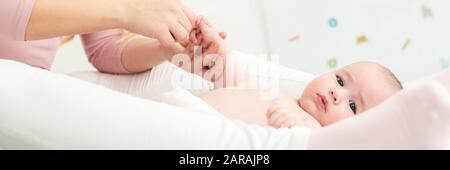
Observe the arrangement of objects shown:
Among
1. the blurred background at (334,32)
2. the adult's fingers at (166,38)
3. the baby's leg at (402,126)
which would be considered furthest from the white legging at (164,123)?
the blurred background at (334,32)

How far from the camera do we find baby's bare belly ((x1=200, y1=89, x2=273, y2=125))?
0.93 metres

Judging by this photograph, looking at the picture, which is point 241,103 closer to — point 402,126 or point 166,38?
point 166,38

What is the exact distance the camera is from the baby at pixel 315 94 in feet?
3.17

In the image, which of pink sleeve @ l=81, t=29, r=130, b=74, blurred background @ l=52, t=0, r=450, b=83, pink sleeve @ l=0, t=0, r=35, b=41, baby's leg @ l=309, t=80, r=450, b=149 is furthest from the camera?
blurred background @ l=52, t=0, r=450, b=83

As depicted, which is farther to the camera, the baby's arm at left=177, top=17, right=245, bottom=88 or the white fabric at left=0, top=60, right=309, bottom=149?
the baby's arm at left=177, top=17, right=245, bottom=88

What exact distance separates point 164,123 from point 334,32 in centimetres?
146

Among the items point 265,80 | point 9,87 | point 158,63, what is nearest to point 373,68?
point 265,80

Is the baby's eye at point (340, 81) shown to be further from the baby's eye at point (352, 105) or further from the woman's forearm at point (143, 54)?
the woman's forearm at point (143, 54)

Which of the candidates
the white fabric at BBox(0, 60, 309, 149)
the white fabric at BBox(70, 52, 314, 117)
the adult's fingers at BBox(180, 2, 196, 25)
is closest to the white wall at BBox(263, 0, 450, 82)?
the white fabric at BBox(70, 52, 314, 117)

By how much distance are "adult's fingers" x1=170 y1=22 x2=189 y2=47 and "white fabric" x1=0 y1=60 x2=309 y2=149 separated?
257mm

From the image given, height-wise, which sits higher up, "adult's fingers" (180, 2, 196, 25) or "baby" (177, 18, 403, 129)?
"adult's fingers" (180, 2, 196, 25)

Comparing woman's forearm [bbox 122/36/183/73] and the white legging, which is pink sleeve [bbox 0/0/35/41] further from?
woman's forearm [bbox 122/36/183/73]

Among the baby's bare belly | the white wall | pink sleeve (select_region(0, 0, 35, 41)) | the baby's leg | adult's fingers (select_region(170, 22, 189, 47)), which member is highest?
the white wall

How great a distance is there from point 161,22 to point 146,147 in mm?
315
